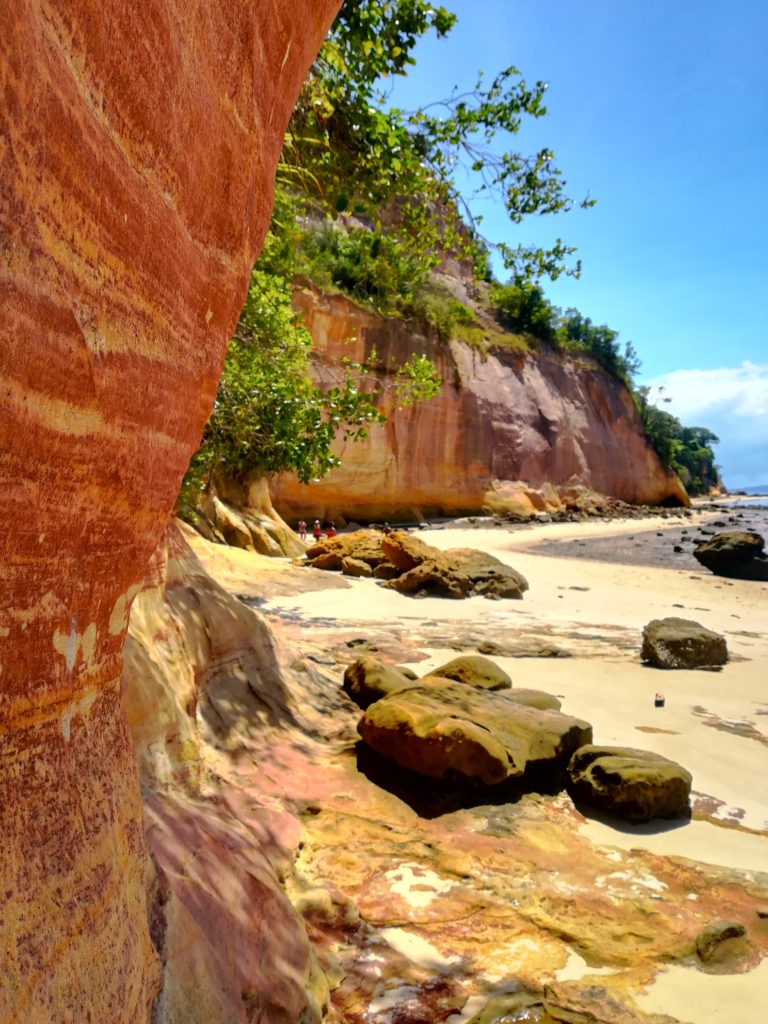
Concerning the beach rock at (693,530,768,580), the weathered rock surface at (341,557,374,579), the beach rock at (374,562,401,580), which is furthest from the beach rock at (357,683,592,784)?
the beach rock at (693,530,768,580)

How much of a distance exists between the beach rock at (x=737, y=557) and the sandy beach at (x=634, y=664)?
0.48 meters

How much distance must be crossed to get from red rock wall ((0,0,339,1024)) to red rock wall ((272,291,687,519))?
21.2 m

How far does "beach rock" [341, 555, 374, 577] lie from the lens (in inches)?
590

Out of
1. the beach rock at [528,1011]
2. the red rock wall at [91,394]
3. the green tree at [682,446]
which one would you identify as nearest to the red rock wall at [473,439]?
the green tree at [682,446]

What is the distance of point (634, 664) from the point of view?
7621 millimetres

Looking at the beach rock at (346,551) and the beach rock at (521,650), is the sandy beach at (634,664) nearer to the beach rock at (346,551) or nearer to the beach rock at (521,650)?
the beach rock at (521,650)

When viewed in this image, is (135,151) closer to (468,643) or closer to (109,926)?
(109,926)

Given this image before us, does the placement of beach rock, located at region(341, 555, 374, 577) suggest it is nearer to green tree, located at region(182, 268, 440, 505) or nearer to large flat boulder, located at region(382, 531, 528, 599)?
large flat boulder, located at region(382, 531, 528, 599)

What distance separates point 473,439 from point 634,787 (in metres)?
32.0

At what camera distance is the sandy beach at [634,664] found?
3637mm

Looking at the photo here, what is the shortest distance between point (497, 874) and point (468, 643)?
495 centimetres

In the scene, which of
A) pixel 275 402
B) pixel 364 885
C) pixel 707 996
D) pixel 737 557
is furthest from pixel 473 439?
pixel 707 996

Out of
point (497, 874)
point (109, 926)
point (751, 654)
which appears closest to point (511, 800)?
point (497, 874)

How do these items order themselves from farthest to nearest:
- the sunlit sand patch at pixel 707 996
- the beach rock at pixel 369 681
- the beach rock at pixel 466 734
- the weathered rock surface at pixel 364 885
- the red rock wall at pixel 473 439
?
the red rock wall at pixel 473 439, the beach rock at pixel 369 681, the beach rock at pixel 466 734, the sunlit sand patch at pixel 707 996, the weathered rock surface at pixel 364 885
